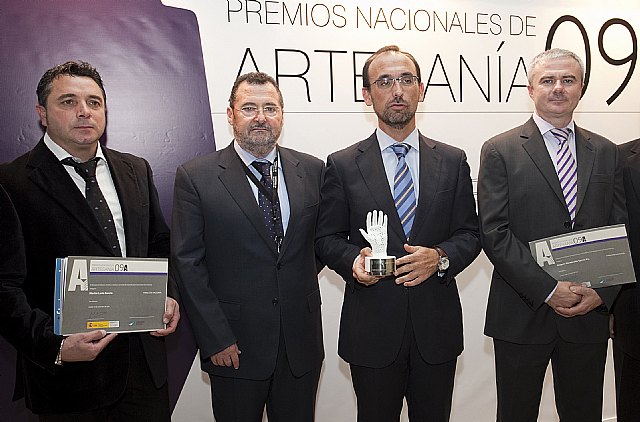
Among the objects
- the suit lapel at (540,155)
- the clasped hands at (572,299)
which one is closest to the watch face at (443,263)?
the clasped hands at (572,299)

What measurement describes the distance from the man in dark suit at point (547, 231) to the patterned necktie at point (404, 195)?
339 millimetres

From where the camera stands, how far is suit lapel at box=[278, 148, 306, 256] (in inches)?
108

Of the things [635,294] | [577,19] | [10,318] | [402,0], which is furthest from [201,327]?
[577,19]

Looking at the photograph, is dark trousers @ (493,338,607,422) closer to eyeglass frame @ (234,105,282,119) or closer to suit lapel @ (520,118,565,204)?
suit lapel @ (520,118,565,204)

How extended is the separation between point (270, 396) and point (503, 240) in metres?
1.22

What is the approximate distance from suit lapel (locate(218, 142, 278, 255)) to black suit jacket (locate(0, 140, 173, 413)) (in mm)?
563

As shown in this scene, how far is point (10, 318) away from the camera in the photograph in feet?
7.72

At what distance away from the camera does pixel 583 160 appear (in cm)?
287

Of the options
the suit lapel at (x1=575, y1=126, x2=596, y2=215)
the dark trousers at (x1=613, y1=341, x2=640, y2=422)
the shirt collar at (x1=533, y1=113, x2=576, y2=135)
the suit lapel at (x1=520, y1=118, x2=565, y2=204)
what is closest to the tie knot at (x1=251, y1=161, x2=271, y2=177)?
the suit lapel at (x1=520, y1=118, x2=565, y2=204)

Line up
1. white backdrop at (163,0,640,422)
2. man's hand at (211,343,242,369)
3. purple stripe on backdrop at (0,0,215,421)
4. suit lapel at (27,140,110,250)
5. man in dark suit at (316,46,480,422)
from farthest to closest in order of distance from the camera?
1. white backdrop at (163,0,640,422)
2. purple stripe on backdrop at (0,0,215,421)
3. man in dark suit at (316,46,480,422)
4. man's hand at (211,343,242,369)
5. suit lapel at (27,140,110,250)

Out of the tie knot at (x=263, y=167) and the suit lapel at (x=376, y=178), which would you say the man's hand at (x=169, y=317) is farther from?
the suit lapel at (x=376, y=178)

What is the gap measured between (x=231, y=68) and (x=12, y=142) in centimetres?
123

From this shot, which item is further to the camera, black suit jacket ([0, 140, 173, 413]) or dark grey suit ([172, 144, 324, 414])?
dark grey suit ([172, 144, 324, 414])

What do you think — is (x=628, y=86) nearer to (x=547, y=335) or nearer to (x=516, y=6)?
(x=516, y=6)
